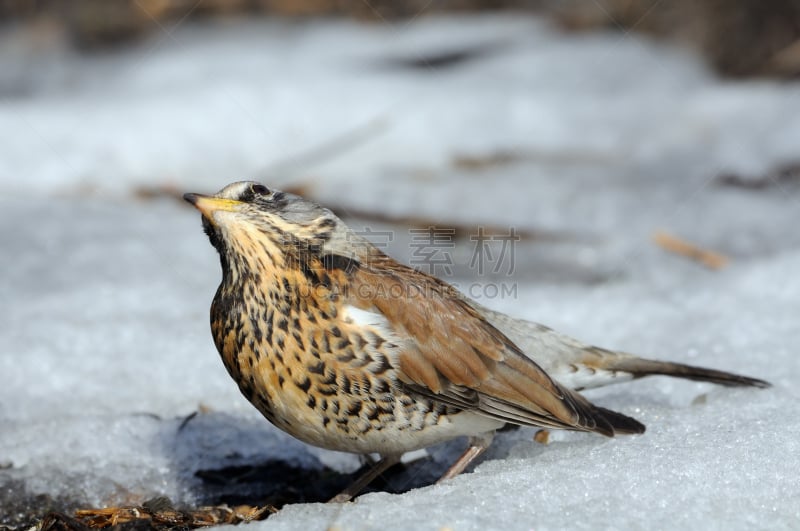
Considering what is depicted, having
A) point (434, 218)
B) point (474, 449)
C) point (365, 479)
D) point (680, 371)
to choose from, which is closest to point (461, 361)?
point (474, 449)

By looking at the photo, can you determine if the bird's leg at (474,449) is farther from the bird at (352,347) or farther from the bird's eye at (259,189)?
the bird's eye at (259,189)

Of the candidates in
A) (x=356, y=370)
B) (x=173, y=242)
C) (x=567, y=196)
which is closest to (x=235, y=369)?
(x=356, y=370)

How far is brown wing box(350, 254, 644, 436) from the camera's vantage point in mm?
4652

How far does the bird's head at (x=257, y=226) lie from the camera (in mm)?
4531

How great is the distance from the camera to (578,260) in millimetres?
8508

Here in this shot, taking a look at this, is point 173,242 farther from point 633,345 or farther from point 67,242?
point 633,345

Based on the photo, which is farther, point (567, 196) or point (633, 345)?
point (567, 196)

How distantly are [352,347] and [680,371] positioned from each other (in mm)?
1906

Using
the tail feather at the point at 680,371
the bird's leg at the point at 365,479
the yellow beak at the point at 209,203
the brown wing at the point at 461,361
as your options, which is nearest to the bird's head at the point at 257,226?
the yellow beak at the point at 209,203

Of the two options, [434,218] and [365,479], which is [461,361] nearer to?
[365,479]

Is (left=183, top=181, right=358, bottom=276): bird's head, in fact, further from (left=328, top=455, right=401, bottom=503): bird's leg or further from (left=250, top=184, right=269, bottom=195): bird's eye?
(left=328, top=455, right=401, bottom=503): bird's leg

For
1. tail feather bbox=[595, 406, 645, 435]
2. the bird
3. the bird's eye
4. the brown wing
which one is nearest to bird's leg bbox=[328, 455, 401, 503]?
the bird

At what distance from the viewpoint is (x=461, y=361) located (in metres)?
4.76

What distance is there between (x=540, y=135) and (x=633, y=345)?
4919 millimetres
